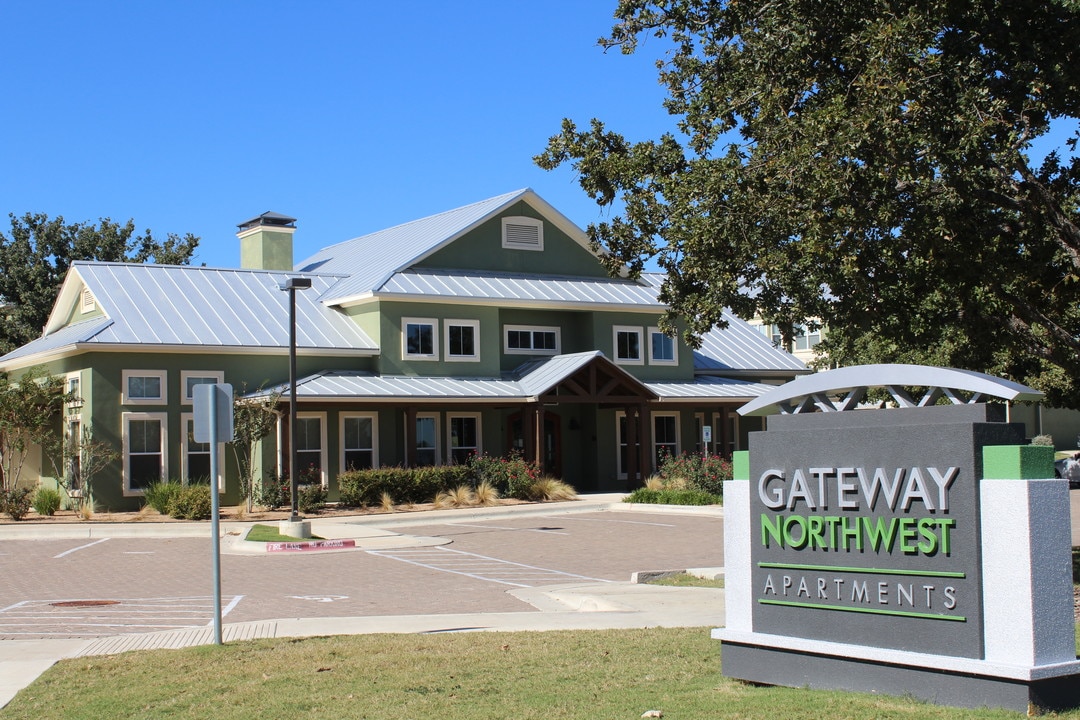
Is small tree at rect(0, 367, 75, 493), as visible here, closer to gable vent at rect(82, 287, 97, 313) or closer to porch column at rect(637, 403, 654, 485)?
gable vent at rect(82, 287, 97, 313)

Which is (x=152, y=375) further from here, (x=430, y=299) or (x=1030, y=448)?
(x=1030, y=448)

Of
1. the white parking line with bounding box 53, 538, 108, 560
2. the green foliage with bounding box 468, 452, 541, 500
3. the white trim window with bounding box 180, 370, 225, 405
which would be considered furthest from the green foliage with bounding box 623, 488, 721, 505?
the white parking line with bounding box 53, 538, 108, 560

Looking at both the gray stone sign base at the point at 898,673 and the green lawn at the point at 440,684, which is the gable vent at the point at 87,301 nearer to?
the green lawn at the point at 440,684

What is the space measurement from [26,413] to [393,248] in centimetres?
1337

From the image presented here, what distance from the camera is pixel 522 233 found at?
3728 cm

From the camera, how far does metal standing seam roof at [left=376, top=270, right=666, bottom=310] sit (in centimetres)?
3422

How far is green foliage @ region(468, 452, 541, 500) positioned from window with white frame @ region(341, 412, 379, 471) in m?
2.86

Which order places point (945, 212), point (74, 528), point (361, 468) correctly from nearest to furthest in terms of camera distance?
point (945, 212) < point (74, 528) < point (361, 468)

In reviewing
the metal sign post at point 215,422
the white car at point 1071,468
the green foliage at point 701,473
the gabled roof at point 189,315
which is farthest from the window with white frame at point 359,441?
the white car at point 1071,468

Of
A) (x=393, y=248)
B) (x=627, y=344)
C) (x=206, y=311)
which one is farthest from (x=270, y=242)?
(x=627, y=344)

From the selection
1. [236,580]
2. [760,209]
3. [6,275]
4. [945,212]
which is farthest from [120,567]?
[6,275]

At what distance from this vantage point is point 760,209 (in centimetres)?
1405

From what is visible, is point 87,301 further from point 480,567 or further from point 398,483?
point 480,567

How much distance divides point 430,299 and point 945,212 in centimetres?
2219
